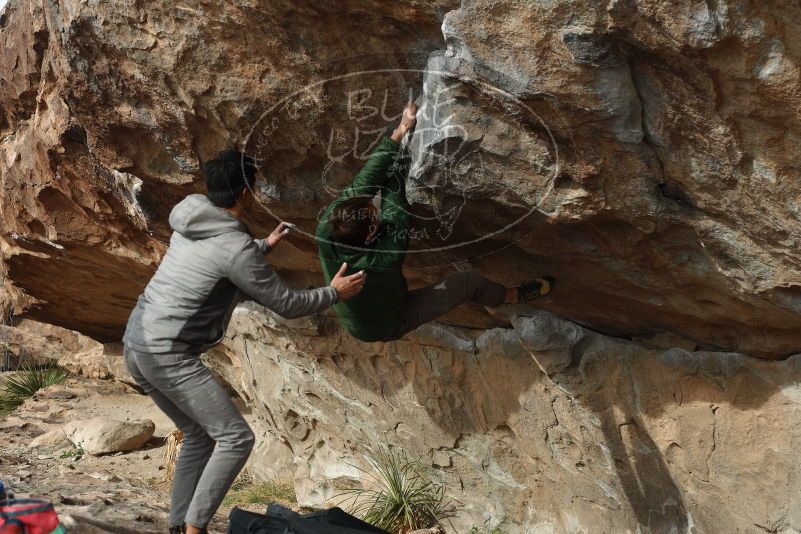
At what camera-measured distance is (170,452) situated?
7320mm

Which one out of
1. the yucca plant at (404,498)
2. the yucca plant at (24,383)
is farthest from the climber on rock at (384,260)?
the yucca plant at (24,383)

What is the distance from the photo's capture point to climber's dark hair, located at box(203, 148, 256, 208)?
11.7 ft

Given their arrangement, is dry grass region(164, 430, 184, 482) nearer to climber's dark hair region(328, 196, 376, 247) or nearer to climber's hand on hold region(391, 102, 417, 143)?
climber's dark hair region(328, 196, 376, 247)

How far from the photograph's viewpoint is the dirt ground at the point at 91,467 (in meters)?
4.67

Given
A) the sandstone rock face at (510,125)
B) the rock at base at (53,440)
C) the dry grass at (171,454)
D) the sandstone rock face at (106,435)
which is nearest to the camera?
the sandstone rock face at (510,125)

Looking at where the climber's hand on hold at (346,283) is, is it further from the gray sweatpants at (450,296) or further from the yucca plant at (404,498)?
the yucca plant at (404,498)

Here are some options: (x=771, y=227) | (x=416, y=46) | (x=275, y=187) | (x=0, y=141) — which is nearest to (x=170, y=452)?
(x=0, y=141)

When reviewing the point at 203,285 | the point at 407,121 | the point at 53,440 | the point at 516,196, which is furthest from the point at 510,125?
the point at 53,440

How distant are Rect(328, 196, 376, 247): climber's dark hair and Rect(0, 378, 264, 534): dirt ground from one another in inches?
66.3

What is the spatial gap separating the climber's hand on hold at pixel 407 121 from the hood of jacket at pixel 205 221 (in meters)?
0.73

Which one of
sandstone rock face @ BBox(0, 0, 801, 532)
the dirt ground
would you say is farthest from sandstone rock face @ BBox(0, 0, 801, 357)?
the dirt ground

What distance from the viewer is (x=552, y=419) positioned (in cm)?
490

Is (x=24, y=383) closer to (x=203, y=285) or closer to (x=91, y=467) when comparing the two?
(x=91, y=467)

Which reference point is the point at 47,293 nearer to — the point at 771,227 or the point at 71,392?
the point at 71,392
